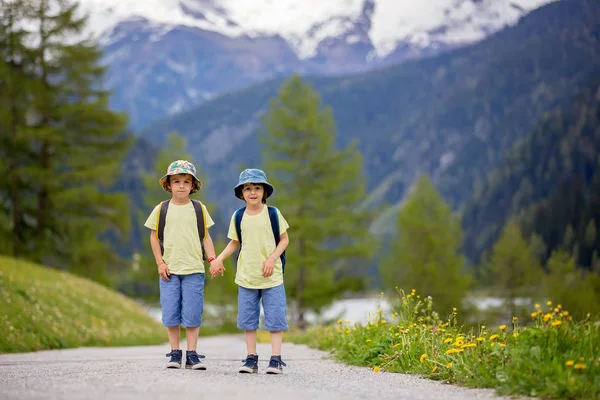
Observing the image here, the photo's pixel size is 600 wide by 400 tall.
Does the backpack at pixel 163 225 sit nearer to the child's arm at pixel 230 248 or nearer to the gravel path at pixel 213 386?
the child's arm at pixel 230 248

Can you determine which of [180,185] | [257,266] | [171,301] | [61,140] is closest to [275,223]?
[257,266]

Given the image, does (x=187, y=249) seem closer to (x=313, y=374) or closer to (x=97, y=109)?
(x=313, y=374)

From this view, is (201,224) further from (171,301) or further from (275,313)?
(275,313)

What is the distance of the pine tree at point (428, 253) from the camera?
3553 centimetres

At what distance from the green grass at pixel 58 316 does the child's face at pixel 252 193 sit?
5387mm

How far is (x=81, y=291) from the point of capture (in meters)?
18.1

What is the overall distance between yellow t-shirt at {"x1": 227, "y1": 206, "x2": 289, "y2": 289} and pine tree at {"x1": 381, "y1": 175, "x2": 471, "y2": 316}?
29223 millimetres

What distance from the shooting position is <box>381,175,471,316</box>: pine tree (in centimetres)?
3553

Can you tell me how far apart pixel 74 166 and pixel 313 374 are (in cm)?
2131

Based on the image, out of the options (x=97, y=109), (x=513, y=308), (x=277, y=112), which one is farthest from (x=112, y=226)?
(x=513, y=308)

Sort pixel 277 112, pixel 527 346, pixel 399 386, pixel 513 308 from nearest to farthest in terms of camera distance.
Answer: pixel 527 346 → pixel 399 386 → pixel 277 112 → pixel 513 308

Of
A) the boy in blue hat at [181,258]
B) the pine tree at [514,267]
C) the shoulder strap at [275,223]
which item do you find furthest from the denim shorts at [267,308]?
the pine tree at [514,267]

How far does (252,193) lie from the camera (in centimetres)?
636

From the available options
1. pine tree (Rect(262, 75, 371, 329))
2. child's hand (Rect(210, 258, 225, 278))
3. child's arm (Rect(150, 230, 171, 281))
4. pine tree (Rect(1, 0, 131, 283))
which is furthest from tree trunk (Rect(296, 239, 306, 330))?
child's hand (Rect(210, 258, 225, 278))
